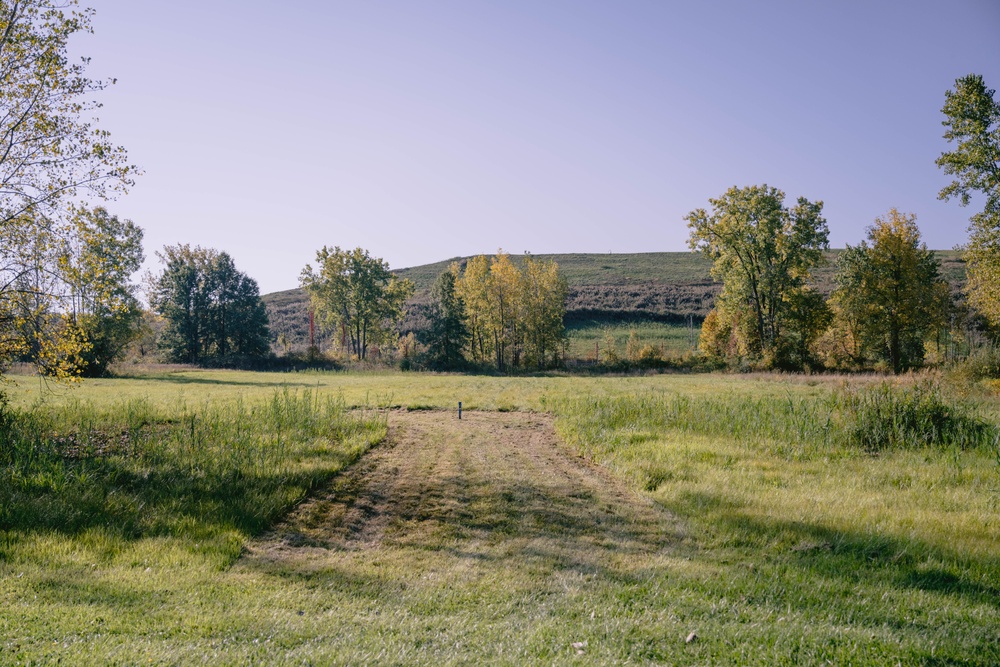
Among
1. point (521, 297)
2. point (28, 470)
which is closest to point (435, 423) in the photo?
point (28, 470)

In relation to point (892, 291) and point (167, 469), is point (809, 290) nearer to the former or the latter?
point (892, 291)

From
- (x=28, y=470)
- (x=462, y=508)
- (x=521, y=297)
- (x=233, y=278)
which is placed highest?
(x=233, y=278)

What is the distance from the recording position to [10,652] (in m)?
4.12

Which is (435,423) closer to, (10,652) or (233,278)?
(10,652)

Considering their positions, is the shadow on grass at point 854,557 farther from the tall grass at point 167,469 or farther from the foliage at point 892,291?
the foliage at point 892,291

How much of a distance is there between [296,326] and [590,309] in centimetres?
5150

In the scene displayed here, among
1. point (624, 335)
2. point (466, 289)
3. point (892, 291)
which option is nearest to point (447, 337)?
point (466, 289)

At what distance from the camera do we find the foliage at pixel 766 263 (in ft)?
148

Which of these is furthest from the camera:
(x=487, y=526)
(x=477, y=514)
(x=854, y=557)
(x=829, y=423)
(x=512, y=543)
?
(x=829, y=423)

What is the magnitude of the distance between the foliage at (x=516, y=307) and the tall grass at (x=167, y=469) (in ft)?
134

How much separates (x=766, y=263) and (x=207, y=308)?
5510 cm

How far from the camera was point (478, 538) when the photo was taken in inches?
290

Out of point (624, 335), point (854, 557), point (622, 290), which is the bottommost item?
point (854, 557)

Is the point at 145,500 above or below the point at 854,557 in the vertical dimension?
above
